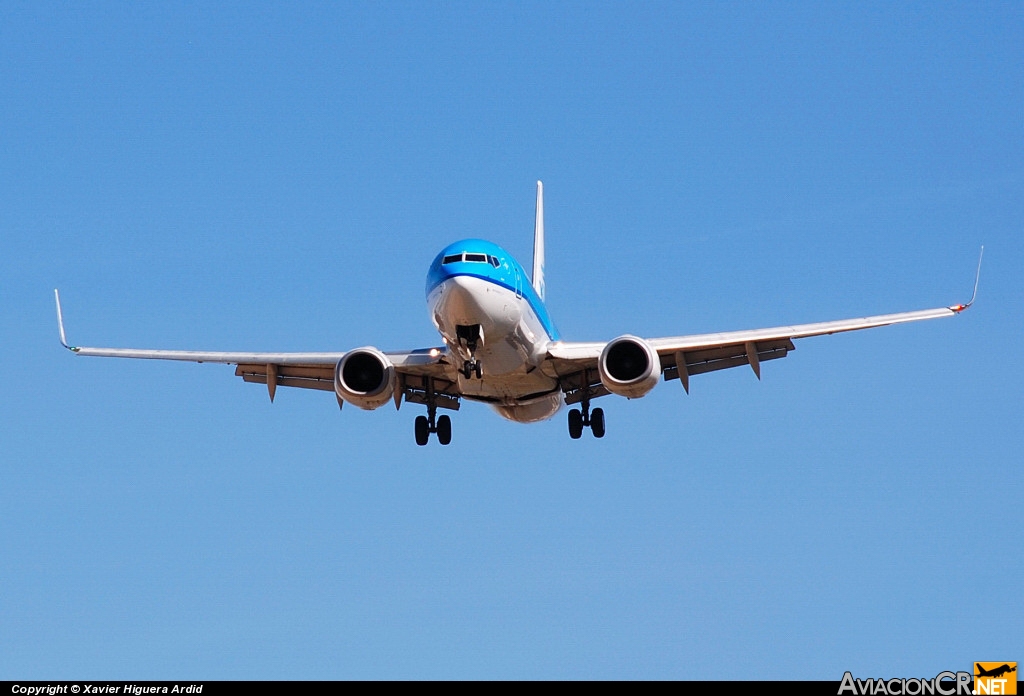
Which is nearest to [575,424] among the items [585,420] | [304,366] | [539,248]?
[585,420]

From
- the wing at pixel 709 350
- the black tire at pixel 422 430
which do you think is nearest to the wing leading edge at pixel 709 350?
the wing at pixel 709 350

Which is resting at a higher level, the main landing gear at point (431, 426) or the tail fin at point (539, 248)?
the tail fin at point (539, 248)

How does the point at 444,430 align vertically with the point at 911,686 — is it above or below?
above

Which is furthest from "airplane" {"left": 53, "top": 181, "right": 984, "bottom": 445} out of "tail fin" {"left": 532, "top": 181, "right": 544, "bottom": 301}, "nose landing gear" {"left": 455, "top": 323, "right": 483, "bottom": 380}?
"tail fin" {"left": 532, "top": 181, "right": 544, "bottom": 301}

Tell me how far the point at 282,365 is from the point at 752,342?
38.3 feet

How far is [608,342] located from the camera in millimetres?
37469

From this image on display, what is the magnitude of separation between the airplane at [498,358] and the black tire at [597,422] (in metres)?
0.03

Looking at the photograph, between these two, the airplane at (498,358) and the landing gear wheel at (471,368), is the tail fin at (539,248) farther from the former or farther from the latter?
the landing gear wheel at (471,368)

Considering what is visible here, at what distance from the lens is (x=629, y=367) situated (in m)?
37.4

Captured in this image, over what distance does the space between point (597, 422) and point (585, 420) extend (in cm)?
31

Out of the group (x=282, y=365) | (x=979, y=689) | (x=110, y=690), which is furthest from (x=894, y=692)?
(x=282, y=365)

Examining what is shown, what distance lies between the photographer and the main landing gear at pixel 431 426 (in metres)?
40.8

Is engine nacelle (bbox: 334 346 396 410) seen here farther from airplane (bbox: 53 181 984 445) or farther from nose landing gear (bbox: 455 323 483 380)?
nose landing gear (bbox: 455 323 483 380)

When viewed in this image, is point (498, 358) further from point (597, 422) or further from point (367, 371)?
point (597, 422)
